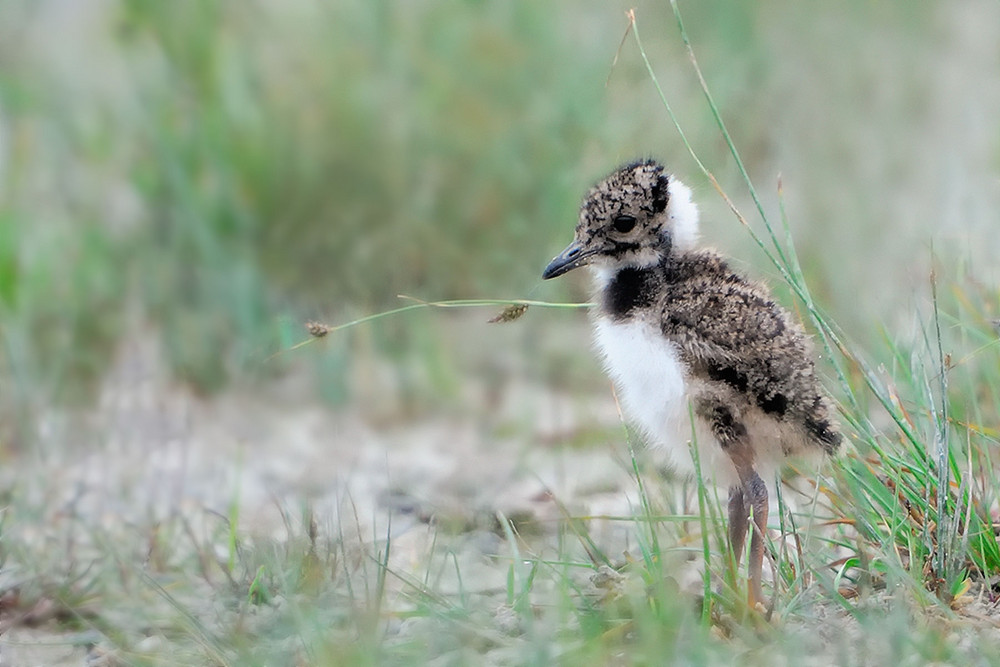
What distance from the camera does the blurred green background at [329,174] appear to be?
16.9 ft

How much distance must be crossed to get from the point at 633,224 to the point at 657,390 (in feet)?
1.50

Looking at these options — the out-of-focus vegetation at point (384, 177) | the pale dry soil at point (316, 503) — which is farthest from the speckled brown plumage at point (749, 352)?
the out-of-focus vegetation at point (384, 177)

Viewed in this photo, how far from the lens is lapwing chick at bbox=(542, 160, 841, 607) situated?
2.80 m

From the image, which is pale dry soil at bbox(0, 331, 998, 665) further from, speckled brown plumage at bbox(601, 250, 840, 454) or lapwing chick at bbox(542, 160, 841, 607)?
speckled brown plumage at bbox(601, 250, 840, 454)

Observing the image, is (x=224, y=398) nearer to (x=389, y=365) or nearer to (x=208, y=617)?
(x=389, y=365)

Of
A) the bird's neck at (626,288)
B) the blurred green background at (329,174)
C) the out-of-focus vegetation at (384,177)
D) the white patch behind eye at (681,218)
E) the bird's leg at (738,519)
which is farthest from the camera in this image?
the blurred green background at (329,174)

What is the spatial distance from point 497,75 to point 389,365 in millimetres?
1266

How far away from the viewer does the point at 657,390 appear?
114 inches

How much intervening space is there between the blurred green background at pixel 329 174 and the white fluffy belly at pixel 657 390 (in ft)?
6.44

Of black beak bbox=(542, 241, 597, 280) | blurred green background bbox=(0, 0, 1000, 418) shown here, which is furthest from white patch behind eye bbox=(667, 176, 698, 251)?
blurred green background bbox=(0, 0, 1000, 418)

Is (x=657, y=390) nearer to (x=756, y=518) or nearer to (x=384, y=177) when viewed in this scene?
(x=756, y=518)

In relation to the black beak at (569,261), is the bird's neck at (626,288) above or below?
below

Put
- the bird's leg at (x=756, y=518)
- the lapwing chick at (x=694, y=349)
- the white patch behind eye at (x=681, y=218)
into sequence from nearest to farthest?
the bird's leg at (x=756, y=518) → the lapwing chick at (x=694, y=349) → the white patch behind eye at (x=681, y=218)

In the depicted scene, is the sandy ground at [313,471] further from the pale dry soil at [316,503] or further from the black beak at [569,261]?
the black beak at [569,261]
